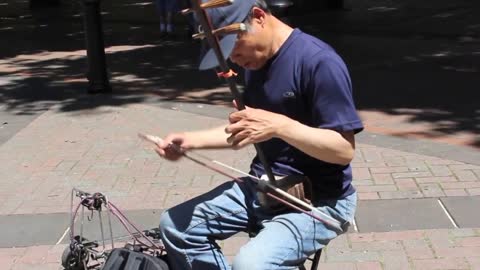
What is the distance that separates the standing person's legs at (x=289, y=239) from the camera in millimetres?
2398

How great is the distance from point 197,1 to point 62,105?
6.39 m

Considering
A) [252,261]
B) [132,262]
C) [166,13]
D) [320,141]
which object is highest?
[320,141]

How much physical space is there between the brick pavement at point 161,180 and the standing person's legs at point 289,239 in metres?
1.35

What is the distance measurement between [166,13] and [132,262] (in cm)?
1104

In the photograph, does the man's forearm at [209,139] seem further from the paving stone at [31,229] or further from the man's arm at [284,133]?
the paving stone at [31,229]

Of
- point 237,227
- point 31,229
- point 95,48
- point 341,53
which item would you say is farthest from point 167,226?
point 341,53

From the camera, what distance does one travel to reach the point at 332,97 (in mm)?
2412

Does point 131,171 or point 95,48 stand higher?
point 95,48

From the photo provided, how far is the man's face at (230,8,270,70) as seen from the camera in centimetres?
243

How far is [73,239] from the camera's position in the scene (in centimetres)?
317

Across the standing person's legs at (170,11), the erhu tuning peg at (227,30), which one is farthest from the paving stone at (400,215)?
the standing person's legs at (170,11)

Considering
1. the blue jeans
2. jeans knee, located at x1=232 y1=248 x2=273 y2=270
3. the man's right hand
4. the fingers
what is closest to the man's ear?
the fingers

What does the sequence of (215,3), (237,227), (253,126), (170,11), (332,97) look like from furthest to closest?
(170,11) < (237,227) < (332,97) < (253,126) < (215,3)

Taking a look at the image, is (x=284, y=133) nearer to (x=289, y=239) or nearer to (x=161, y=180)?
(x=289, y=239)
